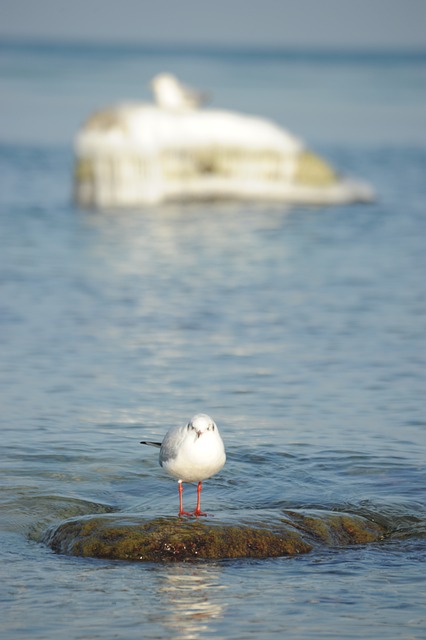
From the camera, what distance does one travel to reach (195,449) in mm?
8523

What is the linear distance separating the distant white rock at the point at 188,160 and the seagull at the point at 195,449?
21216 mm

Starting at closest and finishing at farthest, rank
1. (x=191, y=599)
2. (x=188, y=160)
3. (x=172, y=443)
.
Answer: (x=191, y=599)
(x=172, y=443)
(x=188, y=160)

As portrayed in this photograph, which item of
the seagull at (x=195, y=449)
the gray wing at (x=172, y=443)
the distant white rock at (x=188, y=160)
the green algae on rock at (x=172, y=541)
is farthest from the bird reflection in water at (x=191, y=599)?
the distant white rock at (x=188, y=160)

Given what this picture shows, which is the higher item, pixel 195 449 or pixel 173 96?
pixel 173 96

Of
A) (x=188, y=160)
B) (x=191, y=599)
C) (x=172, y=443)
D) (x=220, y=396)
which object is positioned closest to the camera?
(x=191, y=599)

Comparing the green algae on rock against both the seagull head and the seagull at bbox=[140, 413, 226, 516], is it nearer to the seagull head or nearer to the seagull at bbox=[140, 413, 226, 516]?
the seagull at bbox=[140, 413, 226, 516]

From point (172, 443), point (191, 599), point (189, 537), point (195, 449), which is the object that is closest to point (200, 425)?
point (195, 449)

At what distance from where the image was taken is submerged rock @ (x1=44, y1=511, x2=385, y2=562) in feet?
27.7

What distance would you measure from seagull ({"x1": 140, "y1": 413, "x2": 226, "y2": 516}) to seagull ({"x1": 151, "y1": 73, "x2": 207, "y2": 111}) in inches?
935

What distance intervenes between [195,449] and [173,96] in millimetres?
24506

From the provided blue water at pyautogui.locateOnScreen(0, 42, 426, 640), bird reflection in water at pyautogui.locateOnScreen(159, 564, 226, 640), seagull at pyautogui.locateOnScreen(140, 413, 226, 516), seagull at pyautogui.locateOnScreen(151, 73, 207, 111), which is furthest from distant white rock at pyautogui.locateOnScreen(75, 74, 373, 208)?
bird reflection in water at pyautogui.locateOnScreen(159, 564, 226, 640)

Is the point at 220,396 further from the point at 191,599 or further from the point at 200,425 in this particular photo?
the point at 191,599

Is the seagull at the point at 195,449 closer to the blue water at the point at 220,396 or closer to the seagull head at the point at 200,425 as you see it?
the seagull head at the point at 200,425

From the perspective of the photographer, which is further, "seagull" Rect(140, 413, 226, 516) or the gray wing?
the gray wing
